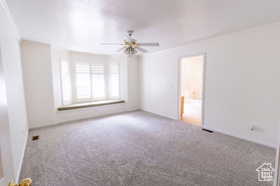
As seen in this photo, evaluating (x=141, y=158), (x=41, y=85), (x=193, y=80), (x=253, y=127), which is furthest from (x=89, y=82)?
(x=193, y=80)

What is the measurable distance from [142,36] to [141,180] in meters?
2.86

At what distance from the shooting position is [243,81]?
2.82 meters

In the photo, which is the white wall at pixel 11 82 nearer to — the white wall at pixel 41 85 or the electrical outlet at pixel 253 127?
the white wall at pixel 41 85

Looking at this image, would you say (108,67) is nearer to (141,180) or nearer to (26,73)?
(26,73)

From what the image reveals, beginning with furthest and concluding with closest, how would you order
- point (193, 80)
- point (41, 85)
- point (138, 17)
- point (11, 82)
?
point (193, 80)
point (41, 85)
point (138, 17)
point (11, 82)

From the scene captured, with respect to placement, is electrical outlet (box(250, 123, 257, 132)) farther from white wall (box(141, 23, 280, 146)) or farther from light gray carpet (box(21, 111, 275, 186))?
light gray carpet (box(21, 111, 275, 186))

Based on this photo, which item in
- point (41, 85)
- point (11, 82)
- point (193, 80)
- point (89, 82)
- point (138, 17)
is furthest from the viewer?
point (193, 80)

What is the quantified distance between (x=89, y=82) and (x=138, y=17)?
3.64m

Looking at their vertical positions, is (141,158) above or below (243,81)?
below

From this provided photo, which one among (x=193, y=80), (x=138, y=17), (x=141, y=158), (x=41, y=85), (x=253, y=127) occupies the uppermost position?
(x=138, y=17)

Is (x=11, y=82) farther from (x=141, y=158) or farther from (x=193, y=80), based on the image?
(x=193, y=80)

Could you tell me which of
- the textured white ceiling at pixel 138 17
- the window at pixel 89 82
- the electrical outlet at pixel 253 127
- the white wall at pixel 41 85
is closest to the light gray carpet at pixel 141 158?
the electrical outlet at pixel 253 127

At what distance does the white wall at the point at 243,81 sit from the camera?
2.49 meters

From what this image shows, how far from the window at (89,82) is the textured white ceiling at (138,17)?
69.9 inches
